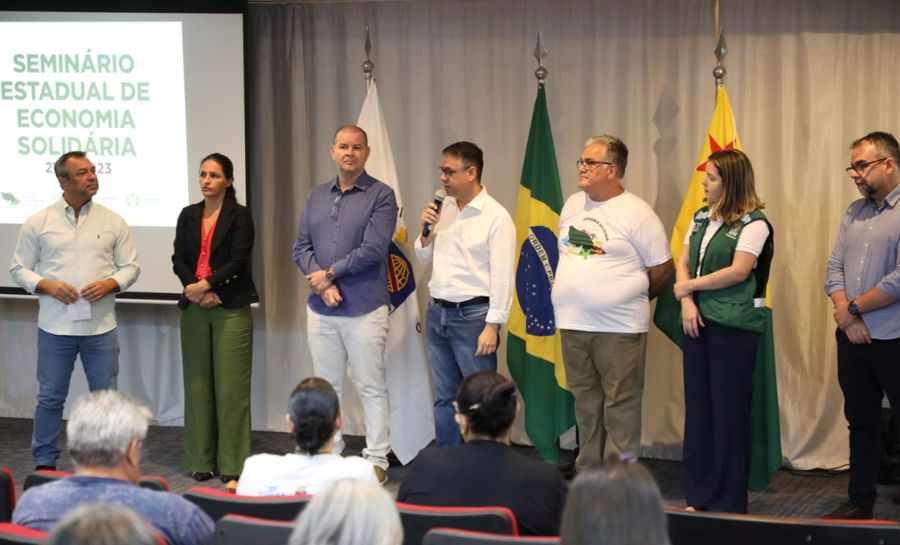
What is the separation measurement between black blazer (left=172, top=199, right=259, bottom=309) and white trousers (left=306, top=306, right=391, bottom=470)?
1.19ft

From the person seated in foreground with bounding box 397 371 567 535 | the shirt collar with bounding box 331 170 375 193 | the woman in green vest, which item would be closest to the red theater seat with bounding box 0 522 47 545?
the person seated in foreground with bounding box 397 371 567 535

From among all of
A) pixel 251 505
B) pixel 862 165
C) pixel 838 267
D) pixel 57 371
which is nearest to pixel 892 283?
pixel 838 267

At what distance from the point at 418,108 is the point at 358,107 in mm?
351

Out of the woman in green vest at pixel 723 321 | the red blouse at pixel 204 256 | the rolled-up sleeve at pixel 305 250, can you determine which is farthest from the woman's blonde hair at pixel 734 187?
the red blouse at pixel 204 256

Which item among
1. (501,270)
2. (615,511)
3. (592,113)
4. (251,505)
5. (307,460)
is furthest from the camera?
(592,113)

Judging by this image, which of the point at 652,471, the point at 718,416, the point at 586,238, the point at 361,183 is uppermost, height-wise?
the point at 361,183

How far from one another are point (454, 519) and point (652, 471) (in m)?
3.17

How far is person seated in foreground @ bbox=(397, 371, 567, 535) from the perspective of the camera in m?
2.92

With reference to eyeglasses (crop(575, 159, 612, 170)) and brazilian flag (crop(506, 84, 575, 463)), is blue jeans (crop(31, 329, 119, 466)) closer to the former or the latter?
brazilian flag (crop(506, 84, 575, 463))

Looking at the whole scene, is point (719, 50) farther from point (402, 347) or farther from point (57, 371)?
point (57, 371)

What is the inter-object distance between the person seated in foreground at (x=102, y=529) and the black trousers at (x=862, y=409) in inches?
136

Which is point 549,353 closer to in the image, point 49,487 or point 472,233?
point 472,233

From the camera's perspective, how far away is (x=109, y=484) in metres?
2.66

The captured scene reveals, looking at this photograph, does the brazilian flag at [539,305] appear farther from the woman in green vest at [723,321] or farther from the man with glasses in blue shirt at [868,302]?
the man with glasses in blue shirt at [868,302]
